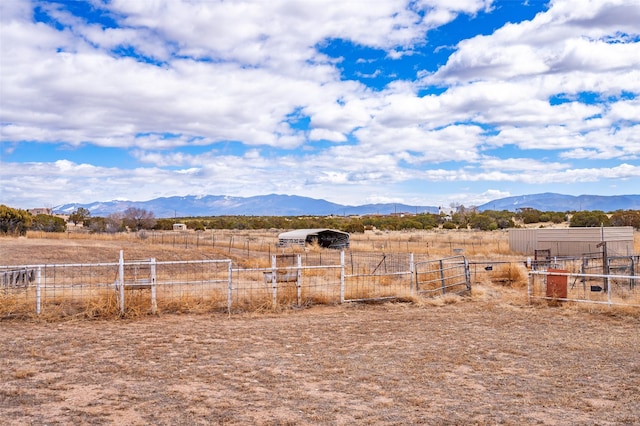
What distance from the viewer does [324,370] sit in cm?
970

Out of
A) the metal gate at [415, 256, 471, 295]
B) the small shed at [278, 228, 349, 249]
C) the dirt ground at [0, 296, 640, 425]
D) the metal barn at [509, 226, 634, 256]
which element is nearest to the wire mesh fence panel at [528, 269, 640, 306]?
the dirt ground at [0, 296, 640, 425]

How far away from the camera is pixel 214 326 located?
13.7 metres

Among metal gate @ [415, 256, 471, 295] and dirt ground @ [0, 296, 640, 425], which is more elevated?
metal gate @ [415, 256, 471, 295]

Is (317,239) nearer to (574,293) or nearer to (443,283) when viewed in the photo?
(443,283)

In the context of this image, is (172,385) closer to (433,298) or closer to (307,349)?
(307,349)

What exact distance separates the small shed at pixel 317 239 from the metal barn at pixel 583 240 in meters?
17.3

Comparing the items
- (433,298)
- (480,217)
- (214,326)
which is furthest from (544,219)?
(214,326)

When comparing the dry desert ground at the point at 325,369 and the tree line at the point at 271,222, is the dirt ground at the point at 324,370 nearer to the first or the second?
the dry desert ground at the point at 325,369

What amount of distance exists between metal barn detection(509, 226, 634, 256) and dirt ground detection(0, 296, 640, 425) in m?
24.8

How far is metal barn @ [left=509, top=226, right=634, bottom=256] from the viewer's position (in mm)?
37344

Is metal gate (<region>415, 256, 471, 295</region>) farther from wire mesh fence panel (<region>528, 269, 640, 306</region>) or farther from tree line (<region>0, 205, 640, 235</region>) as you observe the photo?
tree line (<region>0, 205, 640, 235</region>)

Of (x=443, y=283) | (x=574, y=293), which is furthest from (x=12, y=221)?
(x=574, y=293)

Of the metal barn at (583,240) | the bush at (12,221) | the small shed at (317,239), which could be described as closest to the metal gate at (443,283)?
the metal barn at (583,240)

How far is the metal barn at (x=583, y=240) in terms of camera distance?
37.3 metres
